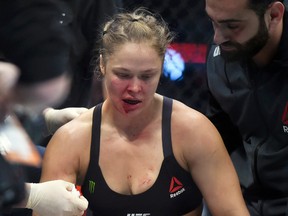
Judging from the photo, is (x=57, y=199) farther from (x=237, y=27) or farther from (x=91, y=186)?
(x=237, y=27)

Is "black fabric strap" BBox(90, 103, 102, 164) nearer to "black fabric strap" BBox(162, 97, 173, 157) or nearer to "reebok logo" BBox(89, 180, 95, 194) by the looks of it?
"reebok logo" BBox(89, 180, 95, 194)

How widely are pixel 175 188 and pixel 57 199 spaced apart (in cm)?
33

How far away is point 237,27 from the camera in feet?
6.29

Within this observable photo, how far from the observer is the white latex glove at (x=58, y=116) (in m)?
2.09

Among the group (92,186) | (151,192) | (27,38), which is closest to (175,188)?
(151,192)

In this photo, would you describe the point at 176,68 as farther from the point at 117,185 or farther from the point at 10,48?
the point at 10,48

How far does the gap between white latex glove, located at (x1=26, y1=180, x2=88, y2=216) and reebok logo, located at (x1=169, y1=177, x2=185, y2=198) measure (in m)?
0.25

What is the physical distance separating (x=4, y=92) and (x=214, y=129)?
1061 millimetres

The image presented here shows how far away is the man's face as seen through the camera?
189 centimetres

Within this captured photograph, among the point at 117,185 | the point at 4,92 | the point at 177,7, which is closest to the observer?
the point at 4,92

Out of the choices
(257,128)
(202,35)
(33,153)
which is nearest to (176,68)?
(202,35)

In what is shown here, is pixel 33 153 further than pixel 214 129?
No

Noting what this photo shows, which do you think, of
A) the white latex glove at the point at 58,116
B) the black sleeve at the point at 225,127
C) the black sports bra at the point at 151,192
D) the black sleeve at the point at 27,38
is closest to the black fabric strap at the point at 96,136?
the black sports bra at the point at 151,192

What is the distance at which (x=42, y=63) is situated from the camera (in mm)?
1026
